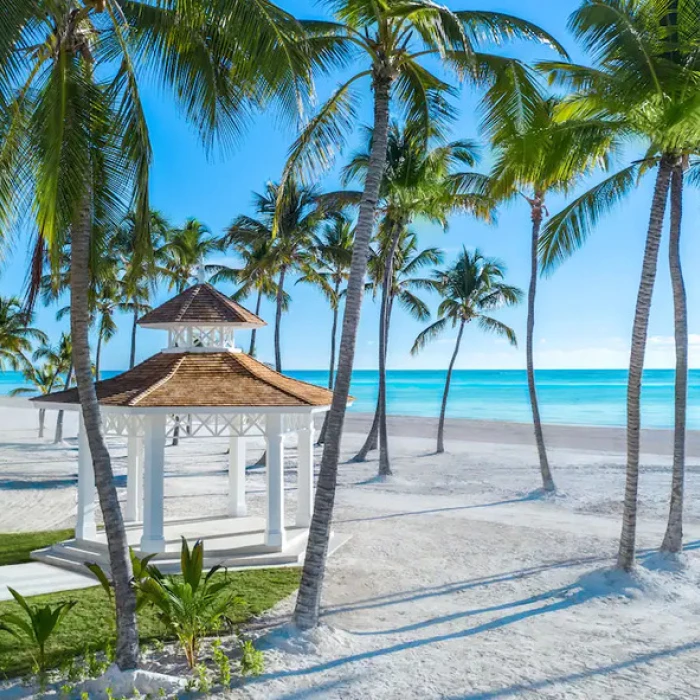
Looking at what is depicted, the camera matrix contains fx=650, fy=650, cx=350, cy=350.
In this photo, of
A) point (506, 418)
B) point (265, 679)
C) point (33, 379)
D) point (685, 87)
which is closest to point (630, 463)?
point (685, 87)

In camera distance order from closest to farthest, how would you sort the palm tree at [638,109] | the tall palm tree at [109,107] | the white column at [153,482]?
the tall palm tree at [109,107] < the palm tree at [638,109] < the white column at [153,482]

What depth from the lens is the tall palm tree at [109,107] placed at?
5977 mm

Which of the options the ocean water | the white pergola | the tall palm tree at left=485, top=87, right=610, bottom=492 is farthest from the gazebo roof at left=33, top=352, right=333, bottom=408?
the ocean water

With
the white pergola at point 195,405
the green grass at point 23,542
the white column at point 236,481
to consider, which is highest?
the white pergola at point 195,405

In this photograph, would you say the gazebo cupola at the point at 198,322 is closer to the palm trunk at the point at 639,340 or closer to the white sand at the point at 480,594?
the white sand at the point at 480,594

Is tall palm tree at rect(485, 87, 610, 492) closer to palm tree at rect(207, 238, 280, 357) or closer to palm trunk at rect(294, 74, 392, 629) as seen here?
palm trunk at rect(294, 74, 392, 629)

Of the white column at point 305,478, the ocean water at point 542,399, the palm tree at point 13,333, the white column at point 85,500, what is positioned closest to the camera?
the white column at point 85,500

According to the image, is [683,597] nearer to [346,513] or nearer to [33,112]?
A: [346,513]

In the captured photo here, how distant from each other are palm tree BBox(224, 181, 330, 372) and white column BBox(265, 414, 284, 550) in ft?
44.6

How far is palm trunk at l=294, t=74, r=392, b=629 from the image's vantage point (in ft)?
25.5

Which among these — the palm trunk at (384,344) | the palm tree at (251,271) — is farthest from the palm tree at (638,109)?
the palm tree at (251,271)

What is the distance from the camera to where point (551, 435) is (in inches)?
1531

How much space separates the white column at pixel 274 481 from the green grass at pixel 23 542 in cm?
443

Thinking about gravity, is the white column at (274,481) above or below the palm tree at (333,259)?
below
